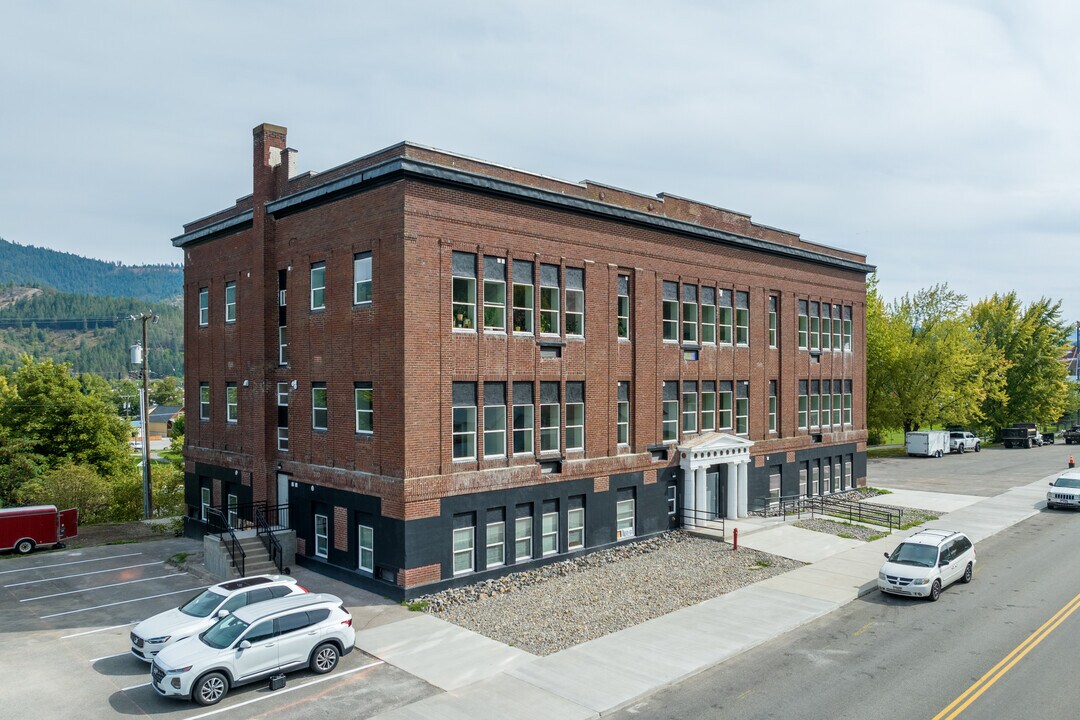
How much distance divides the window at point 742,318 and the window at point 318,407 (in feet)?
63.7

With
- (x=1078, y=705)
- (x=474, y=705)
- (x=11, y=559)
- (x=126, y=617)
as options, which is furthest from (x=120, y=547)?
(x=1078, y=705)

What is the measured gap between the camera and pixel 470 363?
24.2 metres

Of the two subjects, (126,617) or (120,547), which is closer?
(126,617)

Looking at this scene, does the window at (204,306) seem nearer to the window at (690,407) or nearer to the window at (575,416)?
the window at (575,416)

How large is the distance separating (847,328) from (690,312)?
1574 centimetres

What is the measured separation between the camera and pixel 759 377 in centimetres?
3616

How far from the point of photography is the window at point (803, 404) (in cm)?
3928

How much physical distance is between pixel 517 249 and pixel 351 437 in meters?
8.65

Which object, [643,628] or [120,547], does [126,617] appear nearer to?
[120,547]

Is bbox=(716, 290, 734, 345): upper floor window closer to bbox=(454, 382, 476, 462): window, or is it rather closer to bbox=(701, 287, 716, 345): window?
bbox=(701, 287, 716, 345): window

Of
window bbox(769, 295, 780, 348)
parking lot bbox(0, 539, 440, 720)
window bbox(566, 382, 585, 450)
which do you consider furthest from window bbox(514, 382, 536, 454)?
window bbox(769, 295, 780, 348)

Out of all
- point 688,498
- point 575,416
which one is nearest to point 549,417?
point 575,416

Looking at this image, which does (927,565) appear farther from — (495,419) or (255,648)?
(255,648)

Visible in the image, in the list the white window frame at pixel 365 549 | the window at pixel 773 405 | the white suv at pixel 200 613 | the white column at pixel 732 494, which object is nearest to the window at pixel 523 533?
Result: the white window frame at pixel 365 549
